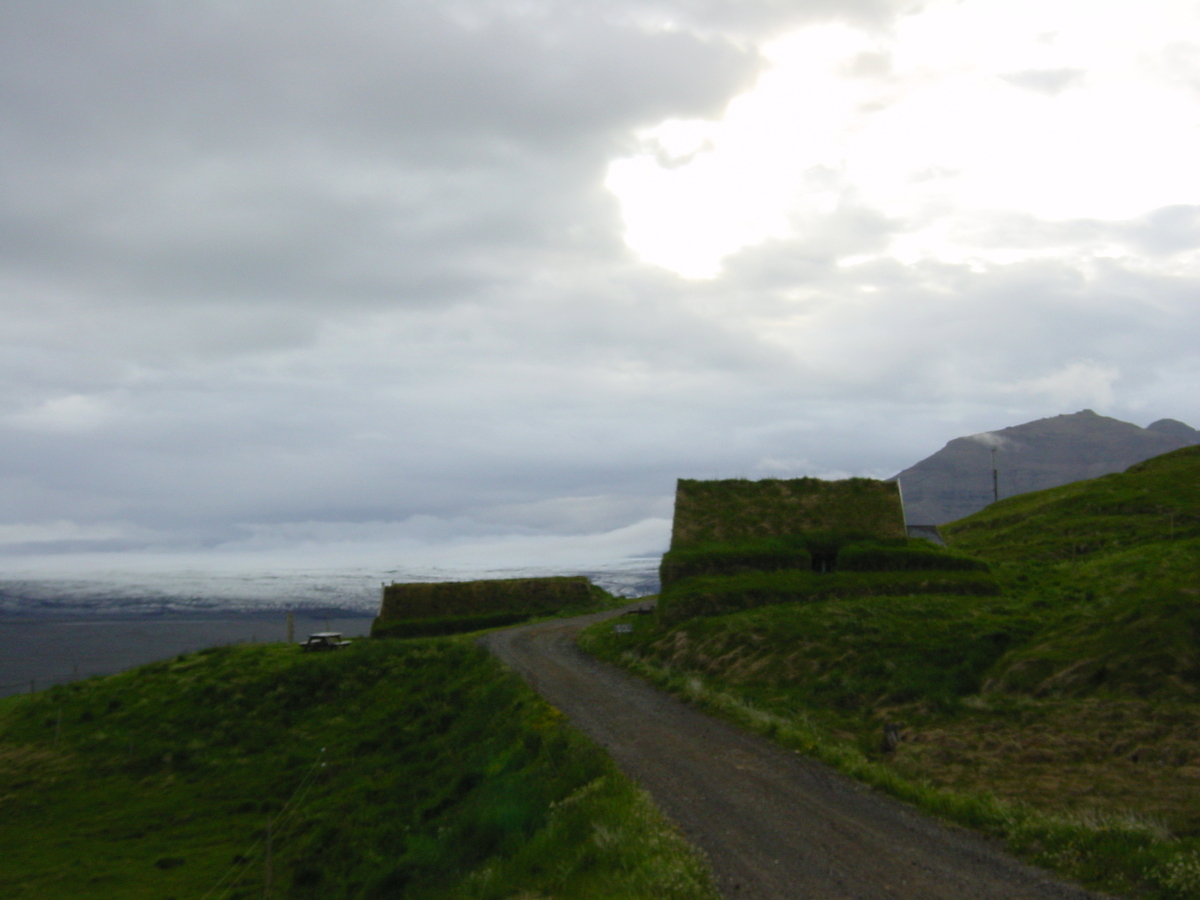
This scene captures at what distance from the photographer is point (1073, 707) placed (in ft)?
70.7

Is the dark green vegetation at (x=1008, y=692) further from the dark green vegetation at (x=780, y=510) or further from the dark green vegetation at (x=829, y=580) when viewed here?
the dark green vegetation at (x=780, y=510)

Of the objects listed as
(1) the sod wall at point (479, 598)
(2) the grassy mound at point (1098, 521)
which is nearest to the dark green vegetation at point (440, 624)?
(1) the sod wall at point (479, 598)

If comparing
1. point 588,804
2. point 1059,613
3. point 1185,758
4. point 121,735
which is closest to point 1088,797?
point 1185,758

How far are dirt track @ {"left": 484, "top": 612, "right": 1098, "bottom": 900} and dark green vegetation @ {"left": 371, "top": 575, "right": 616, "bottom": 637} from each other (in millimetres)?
39880

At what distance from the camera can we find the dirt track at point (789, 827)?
41.3ft

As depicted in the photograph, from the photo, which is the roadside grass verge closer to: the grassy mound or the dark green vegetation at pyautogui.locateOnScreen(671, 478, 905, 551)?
the dark green vegetation at pyautogui.locateOnScreen(671, 478, 905, 551)

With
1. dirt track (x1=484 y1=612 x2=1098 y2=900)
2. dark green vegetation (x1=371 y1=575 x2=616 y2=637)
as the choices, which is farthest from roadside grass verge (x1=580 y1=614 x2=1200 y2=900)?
dark green vegetation (x1=371 y1=575 x2=616 y2=637)

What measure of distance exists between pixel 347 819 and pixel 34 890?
33.2ft

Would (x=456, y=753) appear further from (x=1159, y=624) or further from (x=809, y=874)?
(x=1159, y=624)

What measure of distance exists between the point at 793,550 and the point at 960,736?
23.9 meters

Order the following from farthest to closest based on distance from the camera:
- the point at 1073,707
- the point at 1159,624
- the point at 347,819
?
the point at 347,819, the point at 1159,624, the point at 1073,707

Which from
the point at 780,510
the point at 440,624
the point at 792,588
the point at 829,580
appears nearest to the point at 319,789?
the point at 792,588

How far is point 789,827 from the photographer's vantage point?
1555 centimetres

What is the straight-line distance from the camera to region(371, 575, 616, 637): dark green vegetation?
6438 centimetres
